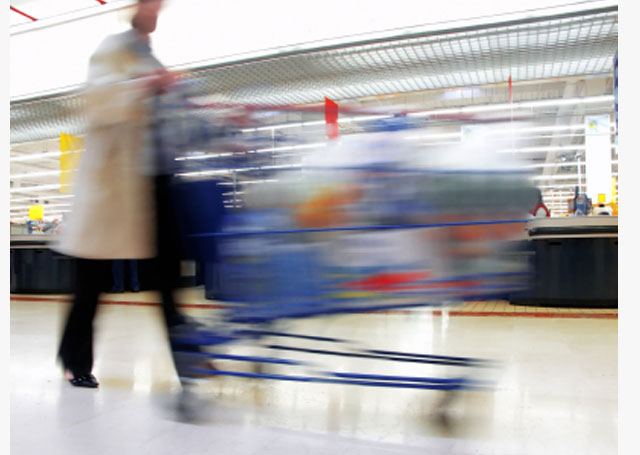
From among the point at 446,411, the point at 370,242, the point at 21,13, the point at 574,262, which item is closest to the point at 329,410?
the point at 446,411

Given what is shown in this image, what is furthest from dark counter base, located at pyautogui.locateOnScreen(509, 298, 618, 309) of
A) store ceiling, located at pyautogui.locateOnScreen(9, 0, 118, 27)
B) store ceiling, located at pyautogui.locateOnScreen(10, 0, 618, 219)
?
store ceiling, located at pyautogui.locateOnScreen(9, 0, 118, 27)

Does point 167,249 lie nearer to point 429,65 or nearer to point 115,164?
point 115,164

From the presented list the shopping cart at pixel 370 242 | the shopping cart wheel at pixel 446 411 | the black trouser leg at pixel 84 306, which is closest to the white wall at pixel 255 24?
the black trouser leg at pixel 84 306

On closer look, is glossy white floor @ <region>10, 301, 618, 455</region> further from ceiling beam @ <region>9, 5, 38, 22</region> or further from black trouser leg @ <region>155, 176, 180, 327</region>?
ceiling beam @ <region>9, 5, 38, 22</region>

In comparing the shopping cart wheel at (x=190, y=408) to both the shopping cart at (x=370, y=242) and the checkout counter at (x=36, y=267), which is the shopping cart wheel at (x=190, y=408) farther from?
the checkout counter at (x=36, y=267)

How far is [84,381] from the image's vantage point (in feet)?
6.54

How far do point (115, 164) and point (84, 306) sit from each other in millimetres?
589

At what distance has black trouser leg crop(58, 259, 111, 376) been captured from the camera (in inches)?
75.2

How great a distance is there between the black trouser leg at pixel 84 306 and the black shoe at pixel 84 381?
0.32 ft

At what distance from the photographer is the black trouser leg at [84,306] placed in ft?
6.26

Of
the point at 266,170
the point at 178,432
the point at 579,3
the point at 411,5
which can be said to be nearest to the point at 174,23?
the point at 411,5

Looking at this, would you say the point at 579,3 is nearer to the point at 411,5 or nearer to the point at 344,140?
the point at 411,5

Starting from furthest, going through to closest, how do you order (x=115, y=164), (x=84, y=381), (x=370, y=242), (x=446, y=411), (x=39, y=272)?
1. (x=39, y=272)
2. (x=84, y=381)
3. (x=115, y=164)
4. (x=446, y=411)
5. (x=370, y=242)

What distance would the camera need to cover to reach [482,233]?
4.58 feet
